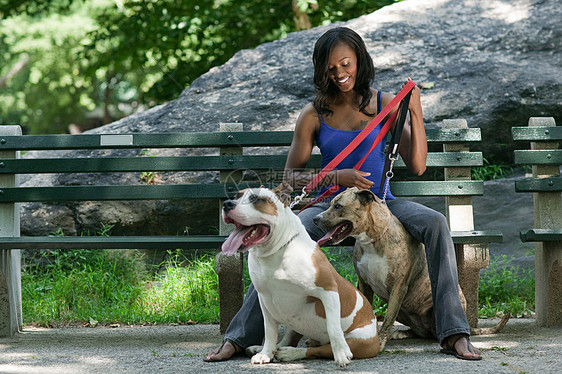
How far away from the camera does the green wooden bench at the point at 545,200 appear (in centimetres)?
493

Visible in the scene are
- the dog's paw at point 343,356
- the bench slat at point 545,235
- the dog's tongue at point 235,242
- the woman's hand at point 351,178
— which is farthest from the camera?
the bench slat at point 545,235

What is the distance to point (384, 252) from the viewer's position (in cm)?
419

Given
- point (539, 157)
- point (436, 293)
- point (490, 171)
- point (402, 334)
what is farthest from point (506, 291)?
point (436, 293)

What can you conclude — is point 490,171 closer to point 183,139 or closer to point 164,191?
point 183,139

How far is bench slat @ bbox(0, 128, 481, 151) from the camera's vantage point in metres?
5.18

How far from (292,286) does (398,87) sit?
357cm

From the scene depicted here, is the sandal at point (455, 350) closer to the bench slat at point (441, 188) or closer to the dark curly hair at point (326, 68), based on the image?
the bench slat at point (441, 188)

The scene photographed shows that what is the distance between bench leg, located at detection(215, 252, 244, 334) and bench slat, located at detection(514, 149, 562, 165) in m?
2.20

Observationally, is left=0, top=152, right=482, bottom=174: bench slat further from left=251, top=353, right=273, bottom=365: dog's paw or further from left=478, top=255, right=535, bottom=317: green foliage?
left=251, top=353, right=273, bottom=365: dog's paw

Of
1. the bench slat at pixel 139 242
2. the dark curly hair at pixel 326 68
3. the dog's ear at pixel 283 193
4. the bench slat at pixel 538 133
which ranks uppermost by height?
the dark curly hair at pixel 326 68

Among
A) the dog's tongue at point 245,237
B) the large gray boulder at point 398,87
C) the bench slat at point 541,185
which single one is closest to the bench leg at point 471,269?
the bench slat at point 541,185

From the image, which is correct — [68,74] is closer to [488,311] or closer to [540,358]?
[488,311]

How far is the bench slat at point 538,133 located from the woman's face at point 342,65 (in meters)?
1.41

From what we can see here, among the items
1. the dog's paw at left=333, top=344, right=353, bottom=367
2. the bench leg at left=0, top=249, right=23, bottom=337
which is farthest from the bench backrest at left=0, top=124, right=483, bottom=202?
the dog's paw at left=333, top=344, right=353, bottom=367
